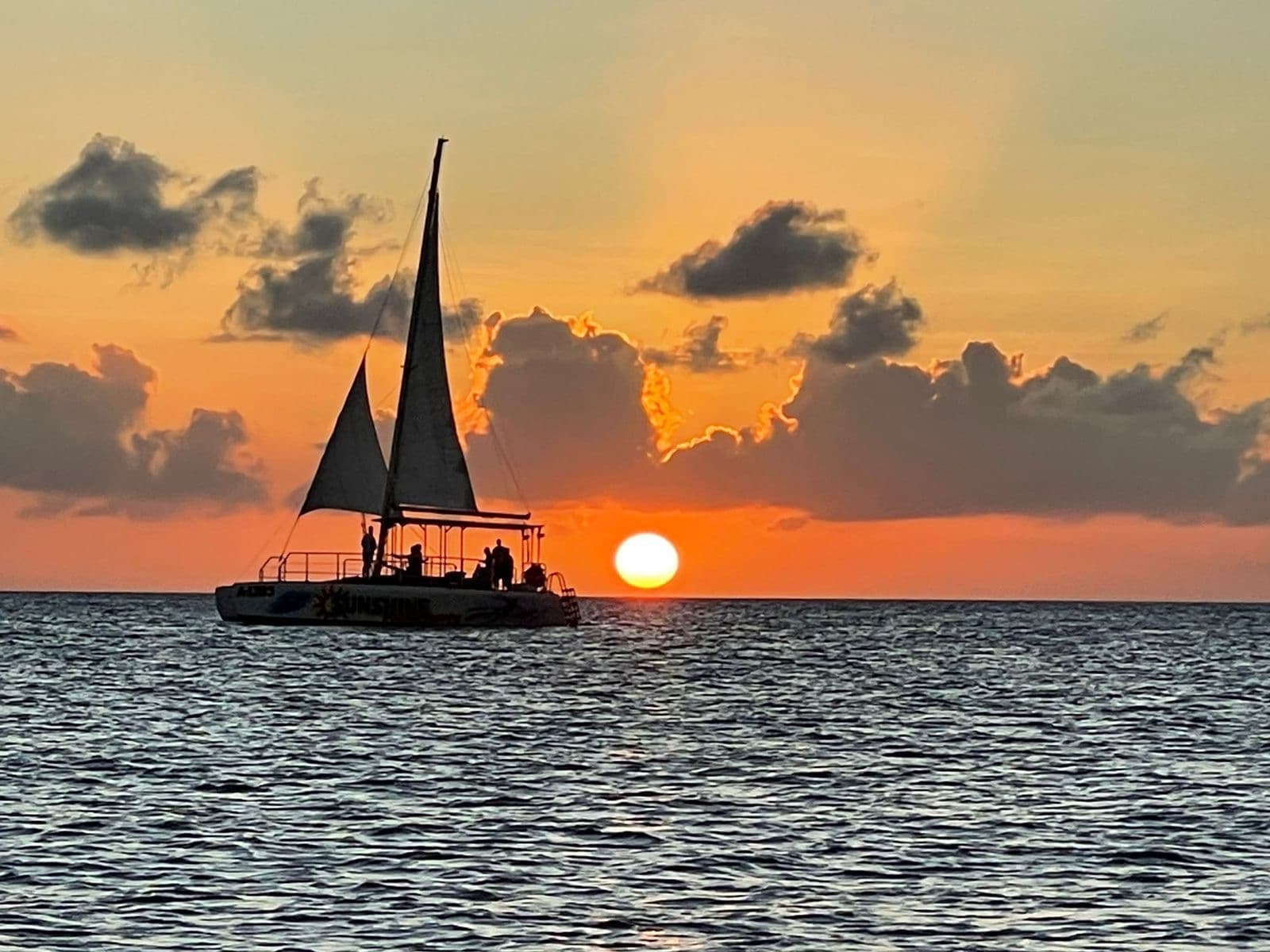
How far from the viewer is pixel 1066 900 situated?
2911 cm

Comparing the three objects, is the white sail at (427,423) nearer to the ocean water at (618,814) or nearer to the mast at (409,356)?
the mast at (409,356)

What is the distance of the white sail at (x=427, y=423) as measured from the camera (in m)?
102

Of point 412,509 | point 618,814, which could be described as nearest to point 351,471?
point 412,509

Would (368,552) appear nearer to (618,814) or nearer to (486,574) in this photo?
(486,574)

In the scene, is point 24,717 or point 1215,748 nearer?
point 1215,748

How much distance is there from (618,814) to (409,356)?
226 feet

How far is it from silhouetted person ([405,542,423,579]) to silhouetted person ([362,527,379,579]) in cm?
169

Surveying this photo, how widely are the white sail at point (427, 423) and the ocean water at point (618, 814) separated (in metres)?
23.0

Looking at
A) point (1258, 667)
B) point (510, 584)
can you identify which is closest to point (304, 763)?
point (510, 584)

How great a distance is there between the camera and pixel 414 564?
327 ft

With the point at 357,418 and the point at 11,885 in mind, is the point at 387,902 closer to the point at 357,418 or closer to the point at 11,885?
the point at 11,885

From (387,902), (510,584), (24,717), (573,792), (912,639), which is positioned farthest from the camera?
(912,639)

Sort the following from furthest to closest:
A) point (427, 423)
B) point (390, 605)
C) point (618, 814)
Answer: point (427, 423) < point (390, 605) < point (618, 814)

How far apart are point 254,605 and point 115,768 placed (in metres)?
59.8
